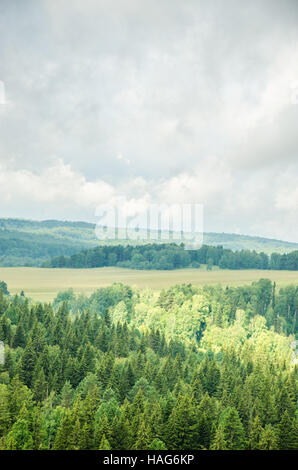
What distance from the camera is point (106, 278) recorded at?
100m

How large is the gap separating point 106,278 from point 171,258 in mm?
20352

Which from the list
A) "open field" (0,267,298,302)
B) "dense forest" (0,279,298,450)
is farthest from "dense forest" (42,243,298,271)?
"dense forest" (0,279,298,450)

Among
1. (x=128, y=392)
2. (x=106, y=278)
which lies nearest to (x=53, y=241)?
(x=106, y=278)

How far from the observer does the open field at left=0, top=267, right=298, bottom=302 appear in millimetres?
85500

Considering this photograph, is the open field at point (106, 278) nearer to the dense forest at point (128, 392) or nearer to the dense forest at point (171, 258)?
the dense forest at point (171, 258)

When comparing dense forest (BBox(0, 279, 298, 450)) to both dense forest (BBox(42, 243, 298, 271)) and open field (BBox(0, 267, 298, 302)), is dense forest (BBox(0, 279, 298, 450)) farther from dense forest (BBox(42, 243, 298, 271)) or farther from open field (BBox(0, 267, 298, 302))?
dense forest (BBox(42, 243, 298, 271))

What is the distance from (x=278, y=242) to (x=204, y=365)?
112 metres

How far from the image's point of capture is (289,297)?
9075cm

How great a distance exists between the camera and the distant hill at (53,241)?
115 meters

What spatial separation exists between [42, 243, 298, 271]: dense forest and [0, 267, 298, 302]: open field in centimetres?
291

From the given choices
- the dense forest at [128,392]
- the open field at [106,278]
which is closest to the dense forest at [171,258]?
the open field at [106,278]

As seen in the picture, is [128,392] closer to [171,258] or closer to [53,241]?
[171,258]
